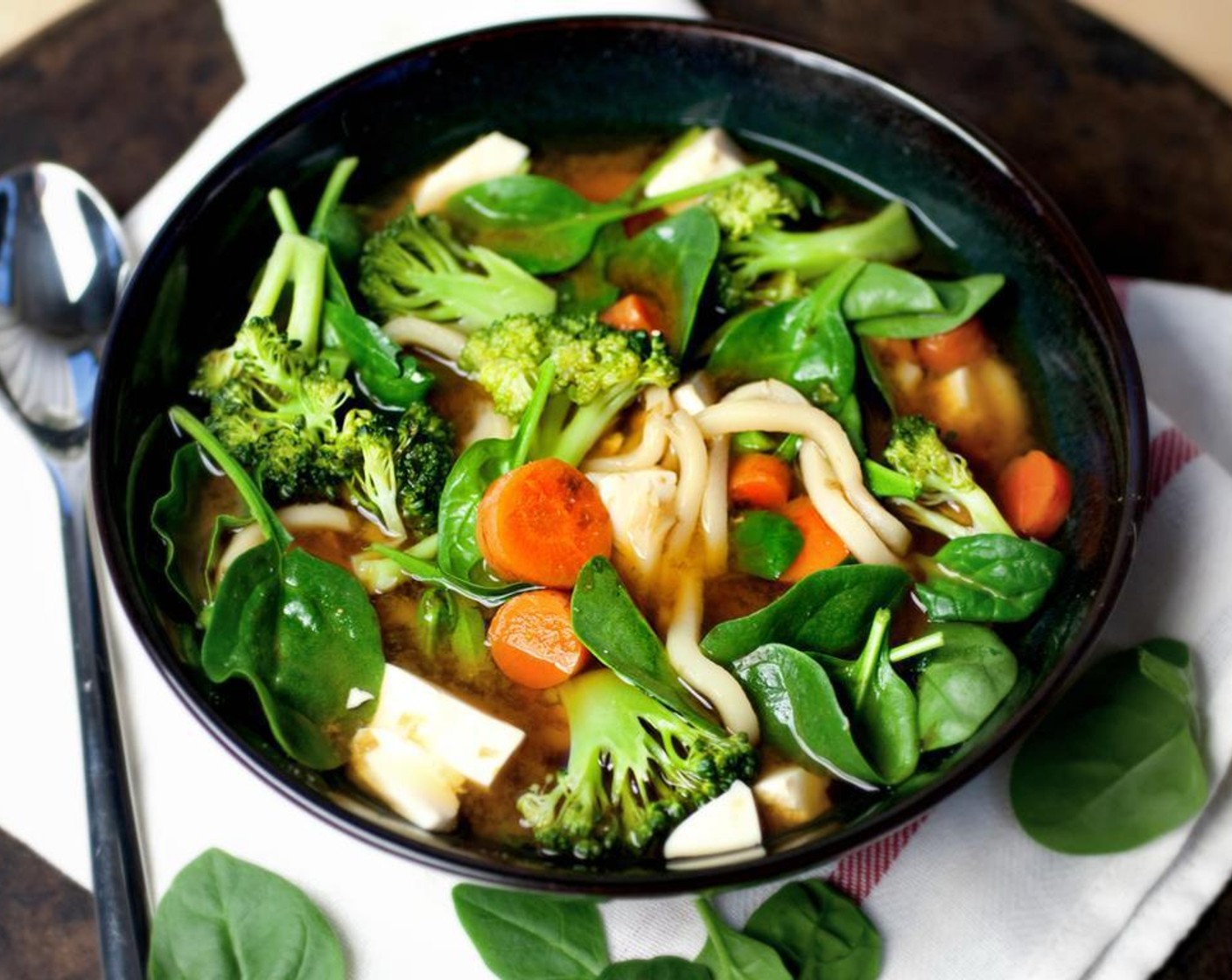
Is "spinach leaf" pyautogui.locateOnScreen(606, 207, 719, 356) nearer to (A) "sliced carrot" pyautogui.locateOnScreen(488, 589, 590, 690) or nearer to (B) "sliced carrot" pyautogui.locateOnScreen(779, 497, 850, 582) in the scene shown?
(B) "sliced carrot" pyautogui.locateOnScreen(779, 497, 850, 582)

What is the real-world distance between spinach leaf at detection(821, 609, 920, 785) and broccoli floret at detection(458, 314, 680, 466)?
604 mm

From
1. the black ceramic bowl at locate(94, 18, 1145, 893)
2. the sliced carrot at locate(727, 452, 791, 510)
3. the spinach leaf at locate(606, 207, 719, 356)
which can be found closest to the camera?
the black ceramic bowl at locate(94, 18, 1145, 893)

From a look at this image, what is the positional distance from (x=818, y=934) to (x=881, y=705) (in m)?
0.43

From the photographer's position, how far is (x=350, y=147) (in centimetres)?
286

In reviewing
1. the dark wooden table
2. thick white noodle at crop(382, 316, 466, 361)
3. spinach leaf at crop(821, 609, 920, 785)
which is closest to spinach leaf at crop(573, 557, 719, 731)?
spinach leaf at crop(821, 609, 920, 785)

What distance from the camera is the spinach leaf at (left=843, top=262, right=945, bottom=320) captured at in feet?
8.47

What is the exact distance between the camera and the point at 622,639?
221cm

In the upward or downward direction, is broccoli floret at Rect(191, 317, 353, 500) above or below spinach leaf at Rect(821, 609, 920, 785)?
above

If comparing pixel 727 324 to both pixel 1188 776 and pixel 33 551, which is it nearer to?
pixel 1188 776

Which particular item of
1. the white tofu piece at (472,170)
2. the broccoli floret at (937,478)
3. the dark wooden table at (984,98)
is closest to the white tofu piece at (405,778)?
the broccoli floret at (937,478)

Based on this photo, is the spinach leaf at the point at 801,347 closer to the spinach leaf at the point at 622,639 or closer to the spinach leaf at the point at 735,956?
the spinach leaf at the point at 622,639

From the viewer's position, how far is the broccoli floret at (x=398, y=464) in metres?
2.36

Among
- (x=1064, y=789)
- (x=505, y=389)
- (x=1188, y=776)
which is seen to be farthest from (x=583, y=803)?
(x=1188, y=776)

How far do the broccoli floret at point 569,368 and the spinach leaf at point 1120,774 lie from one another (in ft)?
3.26
